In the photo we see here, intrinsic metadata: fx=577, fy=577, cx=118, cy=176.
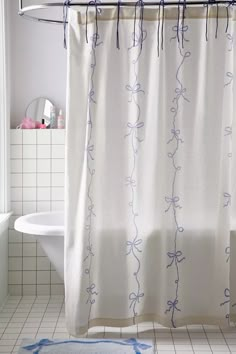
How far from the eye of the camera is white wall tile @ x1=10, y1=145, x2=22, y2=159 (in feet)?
15.5

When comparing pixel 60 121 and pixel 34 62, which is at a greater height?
pixel 34 62

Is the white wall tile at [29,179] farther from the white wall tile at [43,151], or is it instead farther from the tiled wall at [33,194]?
the white wall tile at [43,151]

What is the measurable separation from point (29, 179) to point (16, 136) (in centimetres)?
37

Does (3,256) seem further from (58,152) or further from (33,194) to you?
(58,152)

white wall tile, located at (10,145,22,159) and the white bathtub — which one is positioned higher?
white wall tile, located at (10,145,22,159)

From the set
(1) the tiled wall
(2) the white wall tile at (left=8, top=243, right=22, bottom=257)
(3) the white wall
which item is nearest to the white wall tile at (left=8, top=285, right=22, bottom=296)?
(1) the tiled wall

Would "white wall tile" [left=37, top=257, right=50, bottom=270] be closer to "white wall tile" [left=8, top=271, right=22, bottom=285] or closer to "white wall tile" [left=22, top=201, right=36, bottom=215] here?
"white wall tile" [left=8, top=271, right=22, bottom=285]

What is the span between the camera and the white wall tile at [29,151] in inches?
187

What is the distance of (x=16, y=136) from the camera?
4.73 m

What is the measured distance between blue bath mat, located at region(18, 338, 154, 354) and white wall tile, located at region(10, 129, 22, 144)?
1704 mm

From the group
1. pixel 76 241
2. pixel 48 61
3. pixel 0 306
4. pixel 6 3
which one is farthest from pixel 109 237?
pixel 6 3

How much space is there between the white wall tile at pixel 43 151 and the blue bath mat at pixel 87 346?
1598 mm

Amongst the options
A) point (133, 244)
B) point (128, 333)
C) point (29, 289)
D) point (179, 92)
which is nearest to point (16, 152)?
point (29, 289)

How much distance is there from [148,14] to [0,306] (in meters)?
2.40
